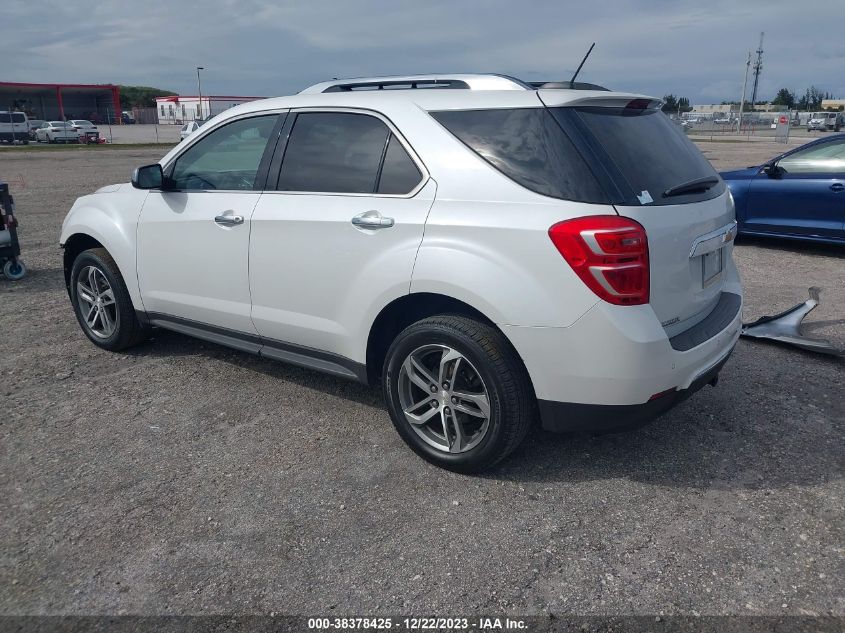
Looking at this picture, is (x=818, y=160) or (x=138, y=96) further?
(x=138, y=96)

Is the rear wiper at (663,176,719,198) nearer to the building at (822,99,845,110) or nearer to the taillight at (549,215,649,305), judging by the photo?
the taillight at (549,215,649,305)

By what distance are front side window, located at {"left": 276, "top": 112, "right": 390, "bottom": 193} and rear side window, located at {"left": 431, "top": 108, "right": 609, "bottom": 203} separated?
19.8 inches

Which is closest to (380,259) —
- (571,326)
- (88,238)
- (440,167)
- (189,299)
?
(440,167)

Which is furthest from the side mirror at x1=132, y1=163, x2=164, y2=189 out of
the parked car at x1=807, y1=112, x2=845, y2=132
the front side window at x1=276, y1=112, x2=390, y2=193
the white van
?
the parked car at x1=807, y1=112, x2=845, y2=132

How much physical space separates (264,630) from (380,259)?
1767mm

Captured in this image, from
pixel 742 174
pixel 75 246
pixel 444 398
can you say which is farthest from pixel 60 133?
pixel 444 398

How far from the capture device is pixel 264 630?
2.51 m

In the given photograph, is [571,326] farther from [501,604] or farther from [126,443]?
[126,443]

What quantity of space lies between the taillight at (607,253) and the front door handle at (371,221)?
904mm

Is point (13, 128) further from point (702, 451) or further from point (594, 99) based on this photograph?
point (702, 451)

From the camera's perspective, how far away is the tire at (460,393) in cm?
324

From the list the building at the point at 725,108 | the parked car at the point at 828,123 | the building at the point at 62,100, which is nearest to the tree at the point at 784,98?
the building at the point at 725,108

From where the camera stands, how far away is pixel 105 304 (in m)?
5.21

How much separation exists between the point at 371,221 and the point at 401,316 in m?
0.54
